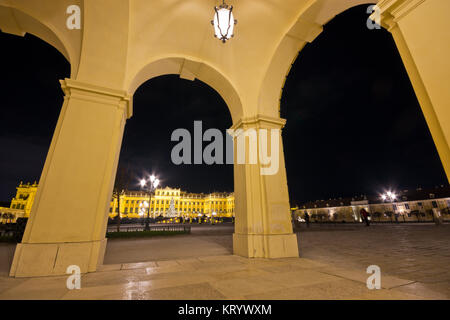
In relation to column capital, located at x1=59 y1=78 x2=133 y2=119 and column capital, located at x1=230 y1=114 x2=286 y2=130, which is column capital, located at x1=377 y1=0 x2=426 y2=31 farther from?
column capital, located at x1=59 y1=78 x2=133 y2=119

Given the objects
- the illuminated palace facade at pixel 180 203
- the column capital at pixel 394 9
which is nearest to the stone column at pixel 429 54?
the column capital at pixel 394 9

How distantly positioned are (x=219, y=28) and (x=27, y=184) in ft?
300

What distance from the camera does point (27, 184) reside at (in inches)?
2557

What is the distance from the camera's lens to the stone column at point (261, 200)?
16.1ft

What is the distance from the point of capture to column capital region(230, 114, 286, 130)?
5.75 m

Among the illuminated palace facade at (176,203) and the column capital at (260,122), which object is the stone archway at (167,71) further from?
the illuminated palace facade at (176,203)

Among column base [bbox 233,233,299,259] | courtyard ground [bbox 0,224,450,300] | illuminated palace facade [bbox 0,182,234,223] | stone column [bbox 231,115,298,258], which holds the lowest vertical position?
courtyard ground [bbox 0,224,450,300]

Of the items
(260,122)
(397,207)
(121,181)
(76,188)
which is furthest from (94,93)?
(397,207)

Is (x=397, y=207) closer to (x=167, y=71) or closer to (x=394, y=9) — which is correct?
(x=394, y=9)

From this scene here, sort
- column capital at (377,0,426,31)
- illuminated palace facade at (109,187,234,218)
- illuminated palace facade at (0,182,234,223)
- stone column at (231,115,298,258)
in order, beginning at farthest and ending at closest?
illuminated palace facade at (109,187,234,218) < illuminated palace facade at (0,182,234,223) < stone column at (231,115,298,258) < column capital at (377,0,426,31)

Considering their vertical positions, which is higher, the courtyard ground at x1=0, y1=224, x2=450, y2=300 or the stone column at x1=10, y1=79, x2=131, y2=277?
the stone column at x1=10, y1=79, x2=131, y2=277

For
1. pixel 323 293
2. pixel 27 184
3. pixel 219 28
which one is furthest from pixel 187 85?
pixel 27 184

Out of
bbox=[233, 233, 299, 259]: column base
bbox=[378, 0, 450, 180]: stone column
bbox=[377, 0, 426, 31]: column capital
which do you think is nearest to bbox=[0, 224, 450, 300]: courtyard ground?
bbox=[233, 233, 299, 259]: column base
